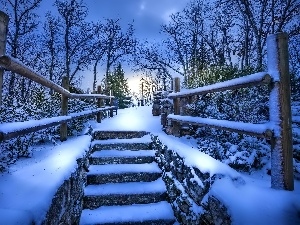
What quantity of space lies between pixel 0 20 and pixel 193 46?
32.3m

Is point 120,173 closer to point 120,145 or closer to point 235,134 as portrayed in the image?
point 120,145

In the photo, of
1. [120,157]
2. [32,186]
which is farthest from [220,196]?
[120,157]

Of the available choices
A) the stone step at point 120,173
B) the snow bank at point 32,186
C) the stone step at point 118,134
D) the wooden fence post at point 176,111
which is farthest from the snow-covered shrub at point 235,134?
the snow bank at point 32,186

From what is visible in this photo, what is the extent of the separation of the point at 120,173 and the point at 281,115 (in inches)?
114

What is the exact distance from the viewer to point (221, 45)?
3109 centimetres

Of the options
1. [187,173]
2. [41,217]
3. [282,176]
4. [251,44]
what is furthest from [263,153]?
[251,44]

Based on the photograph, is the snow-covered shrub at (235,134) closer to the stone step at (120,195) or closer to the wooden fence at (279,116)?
the stone step at (120,195)

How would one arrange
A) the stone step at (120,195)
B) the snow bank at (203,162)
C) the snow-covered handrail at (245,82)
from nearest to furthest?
the snow-covered handrail at (245,82)
the snow bank at (203,162)
the stone step at (120,195)

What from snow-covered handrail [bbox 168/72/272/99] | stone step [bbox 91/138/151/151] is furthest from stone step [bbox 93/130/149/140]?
snow-covered handrail [bbox 168/72/272/99]

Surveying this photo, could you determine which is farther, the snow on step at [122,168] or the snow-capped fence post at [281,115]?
the snow on step at [122,168]

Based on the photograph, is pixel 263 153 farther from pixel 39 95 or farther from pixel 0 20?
pixel 39 95

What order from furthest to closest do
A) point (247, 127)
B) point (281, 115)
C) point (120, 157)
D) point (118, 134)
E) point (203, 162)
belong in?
point (118, 134) → point (120, 157) → point (203, 162) → point (247, 127) → point (281, 115)

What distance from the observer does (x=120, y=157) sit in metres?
4.90

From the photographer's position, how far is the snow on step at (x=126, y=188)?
400 cm
